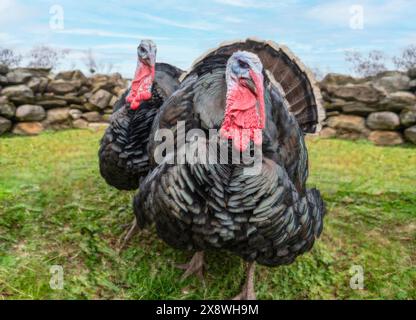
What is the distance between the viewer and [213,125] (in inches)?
110

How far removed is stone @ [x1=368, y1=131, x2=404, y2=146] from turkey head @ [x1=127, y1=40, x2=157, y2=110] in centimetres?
747

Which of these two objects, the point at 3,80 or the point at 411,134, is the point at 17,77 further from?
the point at 411,134

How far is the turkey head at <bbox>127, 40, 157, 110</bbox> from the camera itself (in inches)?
154

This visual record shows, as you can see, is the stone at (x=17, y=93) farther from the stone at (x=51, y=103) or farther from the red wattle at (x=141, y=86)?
the red wattle at (x=141, y=86)

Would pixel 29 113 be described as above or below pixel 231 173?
above

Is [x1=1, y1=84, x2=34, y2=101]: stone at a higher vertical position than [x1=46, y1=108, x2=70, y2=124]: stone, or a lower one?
higher

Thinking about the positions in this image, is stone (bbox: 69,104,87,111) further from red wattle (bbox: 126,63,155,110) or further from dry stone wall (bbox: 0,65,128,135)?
red wattle (bbox: 126,63,155,110)

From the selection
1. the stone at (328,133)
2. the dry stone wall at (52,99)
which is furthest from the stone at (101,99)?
the stone at (328,133)

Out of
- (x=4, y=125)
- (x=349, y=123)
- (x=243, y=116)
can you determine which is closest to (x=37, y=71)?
(x=4, y=125)

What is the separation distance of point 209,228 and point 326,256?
74.2 inches

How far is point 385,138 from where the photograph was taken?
10.2m

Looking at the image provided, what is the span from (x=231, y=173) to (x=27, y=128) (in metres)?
9.43

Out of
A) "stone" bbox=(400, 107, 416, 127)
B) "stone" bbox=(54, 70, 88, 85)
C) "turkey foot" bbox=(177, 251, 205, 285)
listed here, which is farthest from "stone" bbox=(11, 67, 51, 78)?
"turkey foot" bbox=(177, 251, 205, 285)

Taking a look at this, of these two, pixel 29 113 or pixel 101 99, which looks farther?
pixel 101 99
